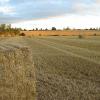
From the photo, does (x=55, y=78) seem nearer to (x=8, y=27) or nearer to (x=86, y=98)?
(x=86, y=98)

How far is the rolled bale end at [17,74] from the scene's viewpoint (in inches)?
289

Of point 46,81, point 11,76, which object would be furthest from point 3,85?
point 46,81

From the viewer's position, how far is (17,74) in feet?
24.1

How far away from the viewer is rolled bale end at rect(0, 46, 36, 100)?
733 centimetres

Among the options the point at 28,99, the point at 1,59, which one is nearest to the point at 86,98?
the point at 28,99

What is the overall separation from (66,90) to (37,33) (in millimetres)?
142137

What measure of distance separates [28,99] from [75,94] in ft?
8.97

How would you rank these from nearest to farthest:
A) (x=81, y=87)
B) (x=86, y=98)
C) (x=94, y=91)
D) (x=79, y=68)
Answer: (x=86, y=98)
(x=94, y=91)
(x=81, y=87)
(x=79, y=68)

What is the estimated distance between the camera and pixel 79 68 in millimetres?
16359

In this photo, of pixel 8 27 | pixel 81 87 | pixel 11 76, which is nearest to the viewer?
pixel 11 76

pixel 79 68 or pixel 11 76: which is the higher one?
pixel 11 76

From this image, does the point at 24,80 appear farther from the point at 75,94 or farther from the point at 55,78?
the point at 55,78

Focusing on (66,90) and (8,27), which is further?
(8,27)

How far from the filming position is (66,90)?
1066 cm
